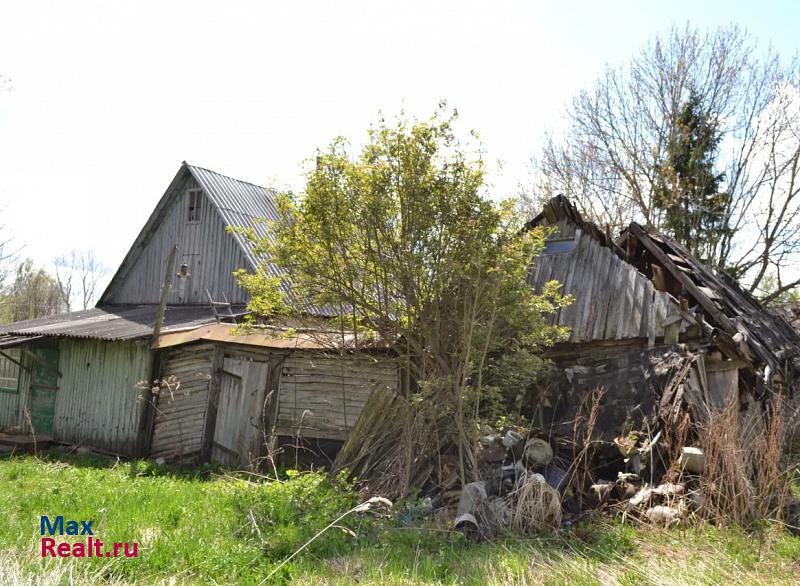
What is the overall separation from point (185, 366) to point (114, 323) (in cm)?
286

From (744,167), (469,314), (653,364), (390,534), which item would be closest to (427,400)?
(469,314)

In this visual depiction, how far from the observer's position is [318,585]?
17.0ft

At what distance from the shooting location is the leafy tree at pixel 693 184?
20562 millimetres

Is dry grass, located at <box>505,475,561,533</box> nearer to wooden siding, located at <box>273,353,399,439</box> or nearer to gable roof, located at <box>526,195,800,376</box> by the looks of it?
wooden siding, located at <box>273,353,399,439</box>

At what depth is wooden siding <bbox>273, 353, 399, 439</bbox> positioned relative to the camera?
10508 millimetres

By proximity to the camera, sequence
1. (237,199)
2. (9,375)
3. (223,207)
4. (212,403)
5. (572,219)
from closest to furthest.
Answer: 1. (212,403)
2. (572,219)
3. (9,375)
4. (223,207)
5. (237,199)

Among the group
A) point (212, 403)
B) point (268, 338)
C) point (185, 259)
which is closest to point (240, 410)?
point (212, 403)

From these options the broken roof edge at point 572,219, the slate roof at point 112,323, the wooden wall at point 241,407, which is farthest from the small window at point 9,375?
the broken roof edge at point 572,219

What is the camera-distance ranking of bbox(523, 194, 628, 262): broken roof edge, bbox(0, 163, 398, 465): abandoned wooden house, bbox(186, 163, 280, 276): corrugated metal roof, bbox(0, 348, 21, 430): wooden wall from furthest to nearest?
bbox(186, 163, 280, 276): corrugated metal roof, bbox(0, 348, 21, 430): wooden wall, bbox(523, 194, 628, 262): broken roof edge, bbox(0, 163, 398, 465): abandoned wooden house

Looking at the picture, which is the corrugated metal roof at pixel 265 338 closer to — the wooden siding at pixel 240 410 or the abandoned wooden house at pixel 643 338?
the wooden siding at pixel 240 410

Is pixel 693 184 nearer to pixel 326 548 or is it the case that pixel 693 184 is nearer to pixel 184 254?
pixel 184 254

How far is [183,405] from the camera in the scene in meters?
12.3

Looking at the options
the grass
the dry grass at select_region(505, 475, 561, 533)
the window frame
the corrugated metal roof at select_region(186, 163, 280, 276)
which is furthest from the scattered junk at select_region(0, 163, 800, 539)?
the grass

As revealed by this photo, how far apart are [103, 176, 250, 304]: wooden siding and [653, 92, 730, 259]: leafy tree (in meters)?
13.6
